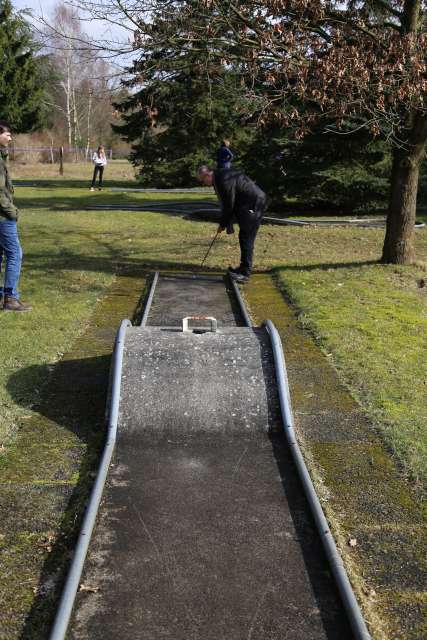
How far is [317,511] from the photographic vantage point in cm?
414

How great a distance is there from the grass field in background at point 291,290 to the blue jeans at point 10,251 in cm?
48

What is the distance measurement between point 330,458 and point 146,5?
305 inches

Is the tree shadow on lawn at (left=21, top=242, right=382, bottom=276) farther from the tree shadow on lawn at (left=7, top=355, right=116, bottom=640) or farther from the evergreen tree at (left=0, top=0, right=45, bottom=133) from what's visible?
the evergreen tree at (left=0, top=0, right=45, bottom=133)

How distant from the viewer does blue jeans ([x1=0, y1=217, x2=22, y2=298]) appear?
873 centimetres

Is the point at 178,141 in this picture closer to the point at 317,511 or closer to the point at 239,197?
the point at 239,197

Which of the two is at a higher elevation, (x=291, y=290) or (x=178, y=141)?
(x=178, y=141)

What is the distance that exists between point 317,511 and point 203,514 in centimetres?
68

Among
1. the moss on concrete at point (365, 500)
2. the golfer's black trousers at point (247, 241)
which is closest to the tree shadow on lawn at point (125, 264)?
the golfer's black trousers at point (247, 241)

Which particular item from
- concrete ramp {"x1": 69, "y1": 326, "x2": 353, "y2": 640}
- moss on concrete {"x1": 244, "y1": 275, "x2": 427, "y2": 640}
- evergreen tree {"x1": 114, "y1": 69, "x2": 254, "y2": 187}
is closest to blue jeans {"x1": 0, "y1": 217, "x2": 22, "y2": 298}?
concrete ramp {"x1": 69, "y1": 326, "x2": 353, "y2": 640}

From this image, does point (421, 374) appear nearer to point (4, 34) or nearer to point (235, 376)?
point (235, 376)

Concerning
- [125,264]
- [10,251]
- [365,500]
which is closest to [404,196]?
[125,264]

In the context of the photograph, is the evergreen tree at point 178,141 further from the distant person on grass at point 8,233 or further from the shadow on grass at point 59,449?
the shadow on grass at point 59,449

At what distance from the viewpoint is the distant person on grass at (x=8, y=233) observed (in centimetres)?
847

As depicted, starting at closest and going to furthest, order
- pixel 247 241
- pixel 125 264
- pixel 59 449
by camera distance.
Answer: pixel 59 449 → pixel 247 241 → pixel 125 264
